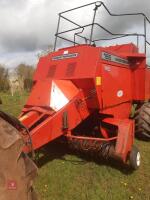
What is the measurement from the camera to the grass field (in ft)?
15.2

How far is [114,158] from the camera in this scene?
17.5ft

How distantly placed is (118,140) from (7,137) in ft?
11.0

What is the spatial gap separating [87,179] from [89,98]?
1.43 meters

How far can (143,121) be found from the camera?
717cm

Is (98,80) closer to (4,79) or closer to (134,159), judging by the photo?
(134,159)

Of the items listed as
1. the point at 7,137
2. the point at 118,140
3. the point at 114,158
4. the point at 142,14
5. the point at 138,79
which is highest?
the point at 142,14

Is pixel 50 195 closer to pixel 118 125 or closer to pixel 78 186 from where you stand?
pixel 78 186

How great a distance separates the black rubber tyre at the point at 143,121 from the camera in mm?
7168

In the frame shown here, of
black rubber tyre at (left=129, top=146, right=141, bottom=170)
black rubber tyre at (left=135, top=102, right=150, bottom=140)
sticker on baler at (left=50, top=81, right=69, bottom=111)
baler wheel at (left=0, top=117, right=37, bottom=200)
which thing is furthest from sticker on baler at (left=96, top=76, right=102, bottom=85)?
baler wheel at (left=0, top=117, right=37, bottom=200)

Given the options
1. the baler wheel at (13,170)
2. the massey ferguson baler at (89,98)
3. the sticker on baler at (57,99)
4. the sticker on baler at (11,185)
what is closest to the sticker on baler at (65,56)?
the massey ferguson baler at (89,98)

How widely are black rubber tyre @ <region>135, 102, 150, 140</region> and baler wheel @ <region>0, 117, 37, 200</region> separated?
17.2 feet

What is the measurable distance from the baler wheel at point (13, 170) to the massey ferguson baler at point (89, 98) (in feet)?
6.55

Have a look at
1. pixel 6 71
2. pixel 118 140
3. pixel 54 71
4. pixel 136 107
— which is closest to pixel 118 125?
pixel 118 140

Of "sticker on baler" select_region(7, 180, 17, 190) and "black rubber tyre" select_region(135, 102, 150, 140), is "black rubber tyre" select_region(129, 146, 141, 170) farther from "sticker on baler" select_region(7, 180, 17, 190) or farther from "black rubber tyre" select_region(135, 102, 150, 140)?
"sticker on baler" select_region(7, 180, 17, 190)
